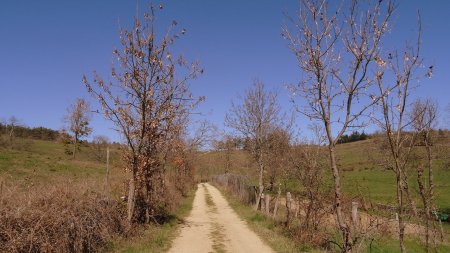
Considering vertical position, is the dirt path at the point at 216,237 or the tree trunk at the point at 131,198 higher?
the tree trunk at the point at 131,198

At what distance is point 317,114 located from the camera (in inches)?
338

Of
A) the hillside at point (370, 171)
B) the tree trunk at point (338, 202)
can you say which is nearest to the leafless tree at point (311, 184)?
the hillside at point (370, 171)

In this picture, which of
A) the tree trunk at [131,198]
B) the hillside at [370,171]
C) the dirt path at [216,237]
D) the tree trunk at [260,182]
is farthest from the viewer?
the hillside at [370,171]

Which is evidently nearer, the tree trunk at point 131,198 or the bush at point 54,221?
the bush at point 54,221

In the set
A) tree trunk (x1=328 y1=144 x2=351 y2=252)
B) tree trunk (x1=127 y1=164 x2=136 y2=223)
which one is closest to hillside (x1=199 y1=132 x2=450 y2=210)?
tree trunk (x1=328 y1=144 x2=351 y2=252)

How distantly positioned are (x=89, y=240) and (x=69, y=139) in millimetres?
Answer: 52516

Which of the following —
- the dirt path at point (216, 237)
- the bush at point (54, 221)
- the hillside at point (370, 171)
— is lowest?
the dirt path at point (216, 237)

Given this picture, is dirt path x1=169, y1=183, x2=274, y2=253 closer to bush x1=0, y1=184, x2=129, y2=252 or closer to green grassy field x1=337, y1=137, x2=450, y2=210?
bush x1=0, y1=184, x2=129, y2=252

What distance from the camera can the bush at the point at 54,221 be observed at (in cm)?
825

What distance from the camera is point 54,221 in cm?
918

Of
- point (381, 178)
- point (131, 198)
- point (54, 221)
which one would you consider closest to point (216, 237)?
point (131, 198)

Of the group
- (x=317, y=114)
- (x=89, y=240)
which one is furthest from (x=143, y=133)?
(x=317, y=114)

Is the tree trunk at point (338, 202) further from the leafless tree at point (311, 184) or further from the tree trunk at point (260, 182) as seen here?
the tree trunk at point (260, 182)

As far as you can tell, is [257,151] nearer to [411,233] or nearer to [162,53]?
[411,233]
